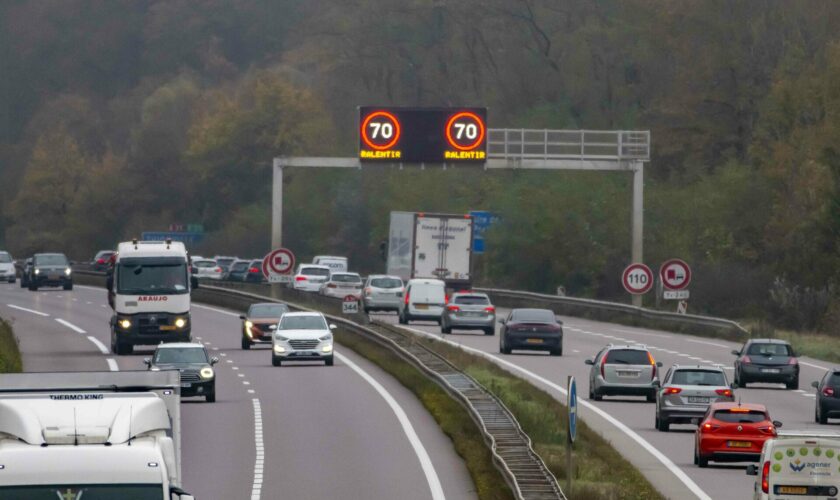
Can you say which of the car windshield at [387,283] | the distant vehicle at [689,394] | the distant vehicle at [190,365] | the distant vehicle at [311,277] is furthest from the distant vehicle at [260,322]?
the distant vehicle at [311,277]

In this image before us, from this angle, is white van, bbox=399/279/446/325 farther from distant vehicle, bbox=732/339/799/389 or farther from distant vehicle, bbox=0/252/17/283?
distant vehicle, bbox=0/252/17/283

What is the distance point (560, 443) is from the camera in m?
31.2

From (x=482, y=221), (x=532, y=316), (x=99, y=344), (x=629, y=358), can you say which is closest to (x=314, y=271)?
(x=482, y=221)

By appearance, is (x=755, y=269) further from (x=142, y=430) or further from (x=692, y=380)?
(x=142, y=430)

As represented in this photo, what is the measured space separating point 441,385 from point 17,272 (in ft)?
218

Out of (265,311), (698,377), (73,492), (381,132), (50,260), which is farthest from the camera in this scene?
(50,260)

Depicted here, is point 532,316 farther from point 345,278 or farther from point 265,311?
point 345,278

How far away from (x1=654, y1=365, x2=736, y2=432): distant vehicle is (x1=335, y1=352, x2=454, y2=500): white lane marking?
4860 millimetres

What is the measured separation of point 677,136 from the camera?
87312 millimetres

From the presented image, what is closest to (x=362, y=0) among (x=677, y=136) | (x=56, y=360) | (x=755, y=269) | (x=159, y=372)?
(x=677, y=136)

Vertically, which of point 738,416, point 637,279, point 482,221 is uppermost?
point 482,221

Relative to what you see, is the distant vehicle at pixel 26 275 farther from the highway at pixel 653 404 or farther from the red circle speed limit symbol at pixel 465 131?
the red circle speed limit symbol at pixel 465 131

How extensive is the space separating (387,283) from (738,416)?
123 feet

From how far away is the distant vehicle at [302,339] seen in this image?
4647 cm
